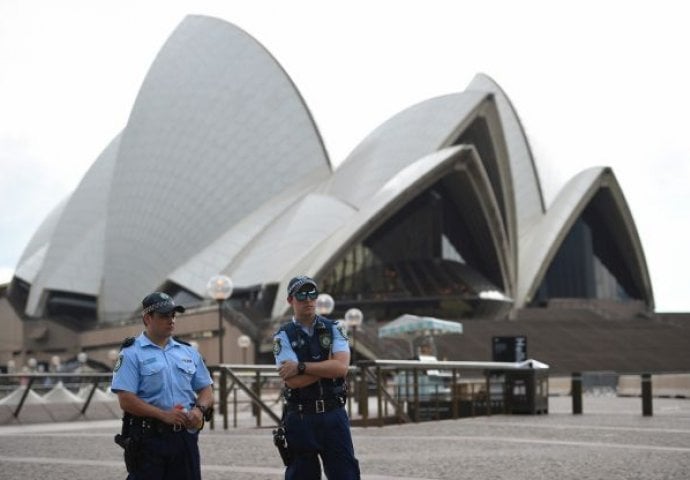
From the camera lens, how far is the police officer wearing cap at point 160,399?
3.65 m

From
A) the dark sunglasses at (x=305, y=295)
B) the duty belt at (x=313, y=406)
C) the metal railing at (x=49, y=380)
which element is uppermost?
the dark sunglasses at (x=305, y=295)

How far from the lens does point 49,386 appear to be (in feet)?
55.9

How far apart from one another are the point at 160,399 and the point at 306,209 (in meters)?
37.7

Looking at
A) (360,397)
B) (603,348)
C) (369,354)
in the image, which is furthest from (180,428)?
(603,348)

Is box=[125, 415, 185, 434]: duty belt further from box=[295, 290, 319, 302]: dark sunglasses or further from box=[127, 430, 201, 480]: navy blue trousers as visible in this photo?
box=[295, 290, 319, 302]: dark sunglasses

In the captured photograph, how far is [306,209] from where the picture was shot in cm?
4144

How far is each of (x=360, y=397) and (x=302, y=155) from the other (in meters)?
33.4

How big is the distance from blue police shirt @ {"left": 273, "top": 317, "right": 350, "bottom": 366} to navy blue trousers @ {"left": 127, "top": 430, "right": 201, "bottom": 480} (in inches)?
26.7

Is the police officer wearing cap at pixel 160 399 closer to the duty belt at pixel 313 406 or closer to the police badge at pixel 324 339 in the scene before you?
the duty belt at pixel 313 406

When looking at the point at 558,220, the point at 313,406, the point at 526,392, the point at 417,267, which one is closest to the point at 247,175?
the point at 417,267

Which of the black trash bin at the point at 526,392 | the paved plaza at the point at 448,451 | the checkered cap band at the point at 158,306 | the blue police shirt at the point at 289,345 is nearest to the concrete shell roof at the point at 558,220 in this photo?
the black trash bin at the point at 526,392

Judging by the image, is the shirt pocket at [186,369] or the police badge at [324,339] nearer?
the shirt pocket at [186,369]

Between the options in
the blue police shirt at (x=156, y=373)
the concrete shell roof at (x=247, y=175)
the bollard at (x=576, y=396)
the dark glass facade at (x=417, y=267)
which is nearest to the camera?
the blue police shirt at (x=156, y=373)

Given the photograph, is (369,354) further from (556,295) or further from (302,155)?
(556,295)
